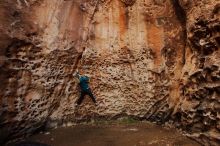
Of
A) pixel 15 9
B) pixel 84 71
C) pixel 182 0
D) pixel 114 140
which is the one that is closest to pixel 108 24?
pixel 84 71

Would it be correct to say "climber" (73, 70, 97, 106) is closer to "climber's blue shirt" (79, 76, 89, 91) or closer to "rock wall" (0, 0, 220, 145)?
"climber's blue shirt" (79, 76, 89, 91)

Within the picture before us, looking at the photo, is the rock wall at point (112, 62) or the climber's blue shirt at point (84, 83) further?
the climber's blue shirt at point (84, 83)

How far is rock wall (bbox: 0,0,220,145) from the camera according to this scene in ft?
25.4

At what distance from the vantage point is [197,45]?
8.44 m

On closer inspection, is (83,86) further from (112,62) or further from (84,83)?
(112,62)

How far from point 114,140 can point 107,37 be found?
10.6 ft

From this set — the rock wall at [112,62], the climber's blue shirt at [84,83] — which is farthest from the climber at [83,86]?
the rock wall at [112,62]

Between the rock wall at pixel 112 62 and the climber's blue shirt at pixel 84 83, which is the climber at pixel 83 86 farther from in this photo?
the rock wall at pixel 112 62

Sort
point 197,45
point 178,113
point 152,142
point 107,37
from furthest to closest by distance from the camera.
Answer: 1. point 107,37
2. point 178,113
3. point 197,45
4. point 152,142

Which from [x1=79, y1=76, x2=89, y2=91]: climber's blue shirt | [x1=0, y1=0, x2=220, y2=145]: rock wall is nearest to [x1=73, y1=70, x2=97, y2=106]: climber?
[x1=79, y1=76, x2=89, y2=91]: climber's blue shirt

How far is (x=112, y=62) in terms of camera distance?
9.63 meters

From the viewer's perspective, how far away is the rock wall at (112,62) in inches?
305

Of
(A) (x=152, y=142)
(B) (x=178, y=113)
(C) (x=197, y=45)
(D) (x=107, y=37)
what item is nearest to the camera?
(A) (x=152, y=142)

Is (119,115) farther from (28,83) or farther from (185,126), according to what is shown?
(28,83)
